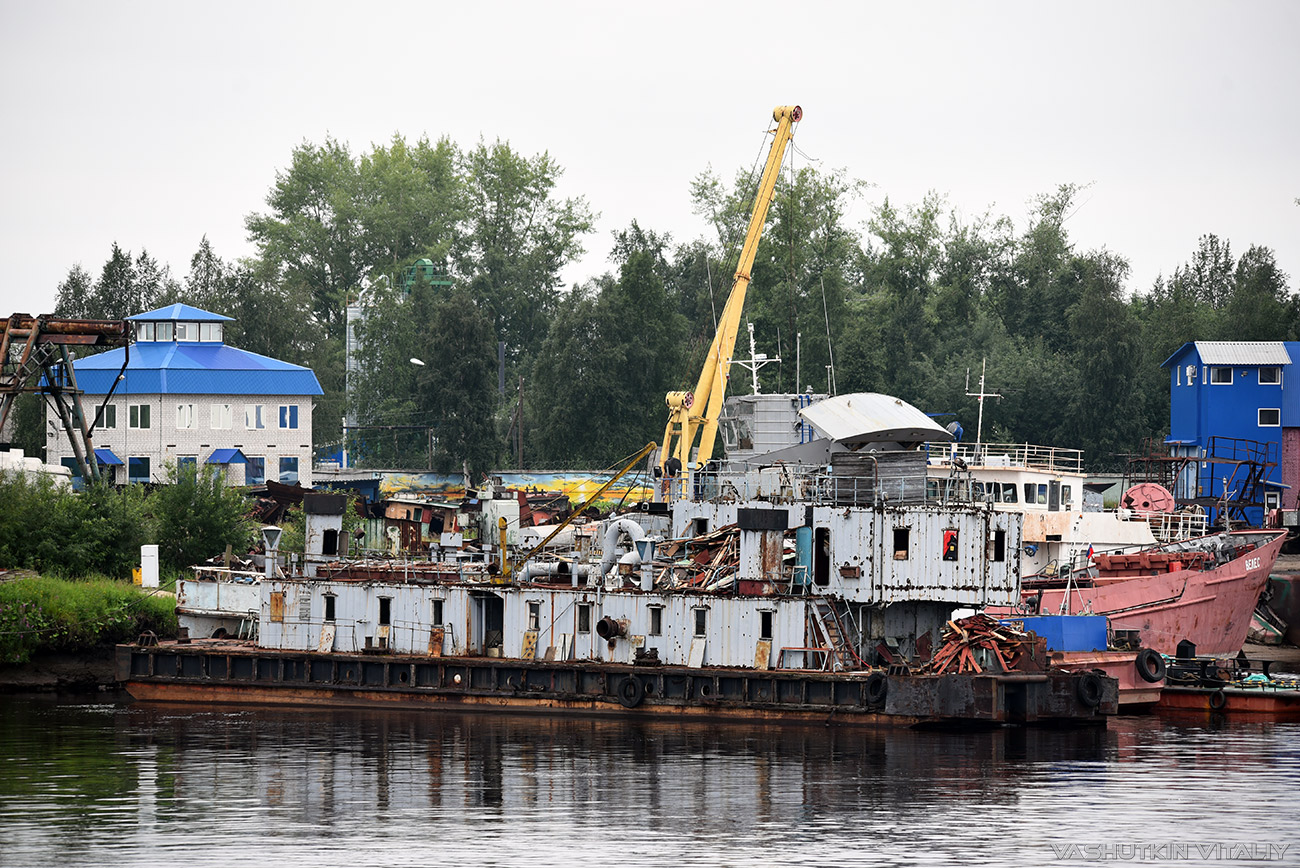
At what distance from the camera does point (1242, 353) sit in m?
69.4

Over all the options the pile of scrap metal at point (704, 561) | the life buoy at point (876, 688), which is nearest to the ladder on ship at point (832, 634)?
the life buoy at point (876, 688)

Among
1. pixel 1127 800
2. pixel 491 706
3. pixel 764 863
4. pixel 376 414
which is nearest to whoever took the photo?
pixel 764 863

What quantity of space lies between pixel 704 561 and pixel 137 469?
39236mm

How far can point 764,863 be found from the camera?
24391 millimetres

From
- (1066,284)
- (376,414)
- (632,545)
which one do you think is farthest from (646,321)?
(632,545)

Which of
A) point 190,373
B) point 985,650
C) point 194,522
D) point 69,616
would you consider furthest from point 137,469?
point 985,650

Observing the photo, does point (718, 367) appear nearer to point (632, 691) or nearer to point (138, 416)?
point (632, 691)

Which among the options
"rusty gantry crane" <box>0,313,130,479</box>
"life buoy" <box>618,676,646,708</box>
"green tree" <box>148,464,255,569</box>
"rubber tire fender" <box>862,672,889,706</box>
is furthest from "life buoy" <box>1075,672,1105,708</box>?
"rusty gantry crane" <box>0,313,130,479</box>

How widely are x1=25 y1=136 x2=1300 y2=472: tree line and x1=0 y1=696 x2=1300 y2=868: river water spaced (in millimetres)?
35437

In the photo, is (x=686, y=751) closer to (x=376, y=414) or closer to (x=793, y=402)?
(x=793, y=402)

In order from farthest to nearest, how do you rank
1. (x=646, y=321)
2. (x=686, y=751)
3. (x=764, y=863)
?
(x=646, y=321) → (x=686, y=751) → (x=764, y=863)

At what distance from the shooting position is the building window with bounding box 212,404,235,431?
235 ft

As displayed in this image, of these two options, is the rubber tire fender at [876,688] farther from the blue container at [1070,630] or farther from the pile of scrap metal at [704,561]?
the blue container at [1070,630]

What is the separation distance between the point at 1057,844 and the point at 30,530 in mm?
35747
